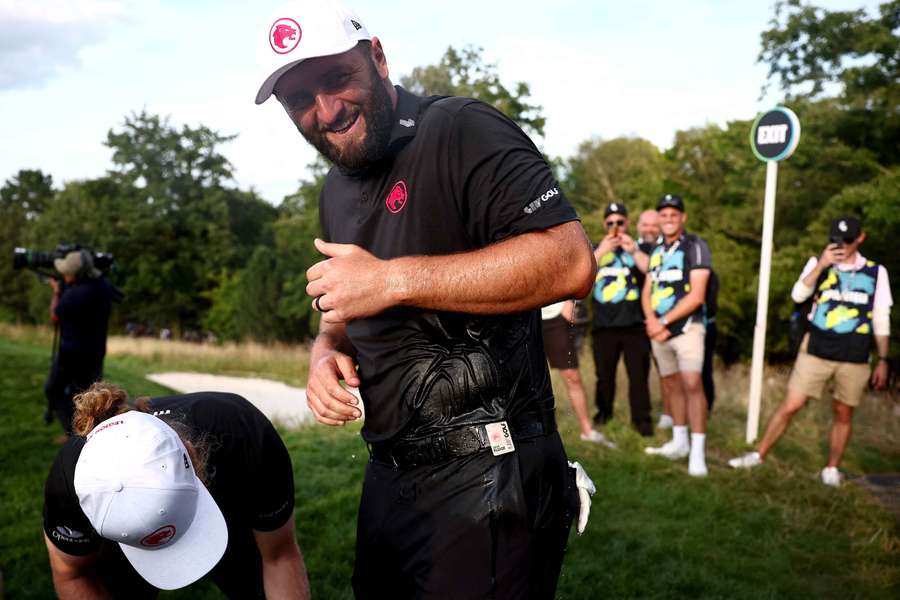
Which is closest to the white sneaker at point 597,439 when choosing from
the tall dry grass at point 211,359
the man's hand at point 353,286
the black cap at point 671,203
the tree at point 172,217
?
the black cap at point 671,203

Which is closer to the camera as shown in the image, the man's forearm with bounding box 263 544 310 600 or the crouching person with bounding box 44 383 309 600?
the crouching person with bounding box 44 383 309 600

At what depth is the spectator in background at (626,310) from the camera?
7.63 meters

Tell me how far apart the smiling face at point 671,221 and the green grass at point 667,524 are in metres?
1.90

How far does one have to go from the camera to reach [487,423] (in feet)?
6.46

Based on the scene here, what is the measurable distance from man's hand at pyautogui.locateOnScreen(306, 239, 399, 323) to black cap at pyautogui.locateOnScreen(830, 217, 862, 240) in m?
5.67

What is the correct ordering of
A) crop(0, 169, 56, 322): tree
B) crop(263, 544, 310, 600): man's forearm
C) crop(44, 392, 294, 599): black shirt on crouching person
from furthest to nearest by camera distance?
crop(0, 169, 56, 322): tree → crop(263, 544, 310, 600): man's forearm → crop(44, 392, 294, 599): black shirt on crouching person

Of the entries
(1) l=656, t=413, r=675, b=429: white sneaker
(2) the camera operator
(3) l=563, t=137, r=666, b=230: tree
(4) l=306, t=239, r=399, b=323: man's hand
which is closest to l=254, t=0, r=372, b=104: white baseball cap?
(4) l=306, t=239, r=399, b=323: man's hand

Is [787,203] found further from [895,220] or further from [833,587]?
[833,587]

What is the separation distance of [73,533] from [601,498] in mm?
4099

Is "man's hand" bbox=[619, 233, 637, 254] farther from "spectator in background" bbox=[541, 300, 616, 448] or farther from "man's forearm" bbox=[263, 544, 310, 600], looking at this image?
"man's forearm" bbox=[263, 544, 310, 600]

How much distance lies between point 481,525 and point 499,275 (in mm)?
626

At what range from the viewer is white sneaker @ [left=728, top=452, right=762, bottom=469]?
6.84 m

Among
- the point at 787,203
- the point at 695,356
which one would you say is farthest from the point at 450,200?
the point at 787,203

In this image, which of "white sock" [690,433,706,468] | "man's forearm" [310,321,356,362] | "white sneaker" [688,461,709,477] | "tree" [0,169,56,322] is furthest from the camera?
"tree" [0,169,56,322]
